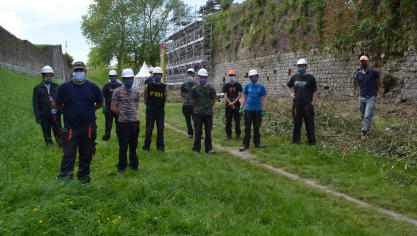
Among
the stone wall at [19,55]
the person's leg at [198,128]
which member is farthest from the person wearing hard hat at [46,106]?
the stone wall at [19,55]

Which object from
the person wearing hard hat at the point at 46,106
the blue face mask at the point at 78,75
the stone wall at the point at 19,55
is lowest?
the person wearing hard hat at the point at 46,106

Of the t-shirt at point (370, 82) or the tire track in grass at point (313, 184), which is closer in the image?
the tire track in grass at point (313, 184)

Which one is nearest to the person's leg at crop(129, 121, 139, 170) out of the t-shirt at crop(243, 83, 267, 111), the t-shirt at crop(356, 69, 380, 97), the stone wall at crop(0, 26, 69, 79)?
the t-shirt at crop(243, 83, 267, 111)

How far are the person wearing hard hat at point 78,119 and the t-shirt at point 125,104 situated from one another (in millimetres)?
1093

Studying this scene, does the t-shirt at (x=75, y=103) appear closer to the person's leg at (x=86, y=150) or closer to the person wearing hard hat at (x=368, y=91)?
the person's leg at (x=86, y=150)

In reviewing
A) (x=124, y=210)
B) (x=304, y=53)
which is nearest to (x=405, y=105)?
(x=304, y=53)

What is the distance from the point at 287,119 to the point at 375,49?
526cm

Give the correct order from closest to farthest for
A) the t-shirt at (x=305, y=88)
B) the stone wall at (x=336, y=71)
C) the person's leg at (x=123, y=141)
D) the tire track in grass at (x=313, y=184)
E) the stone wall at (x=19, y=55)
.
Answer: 1. the tire track in grass at (x=313, y=184)
2. the person's leg at (x=123, y=141)
3. the t-shirt at (x=305, y=88)
4. the stone wall at (x=336, y=71)
5. the stone wall at (x=19, y=55)

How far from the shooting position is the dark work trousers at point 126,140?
7066mm

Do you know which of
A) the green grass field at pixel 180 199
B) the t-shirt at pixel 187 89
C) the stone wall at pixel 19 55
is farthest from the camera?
the stone wall at pixel 19 55

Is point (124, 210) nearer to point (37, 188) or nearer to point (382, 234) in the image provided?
point (37, 188)

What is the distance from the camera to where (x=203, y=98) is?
30.9 feet

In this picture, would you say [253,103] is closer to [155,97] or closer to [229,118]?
[229,118]

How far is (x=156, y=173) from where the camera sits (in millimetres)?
6910
